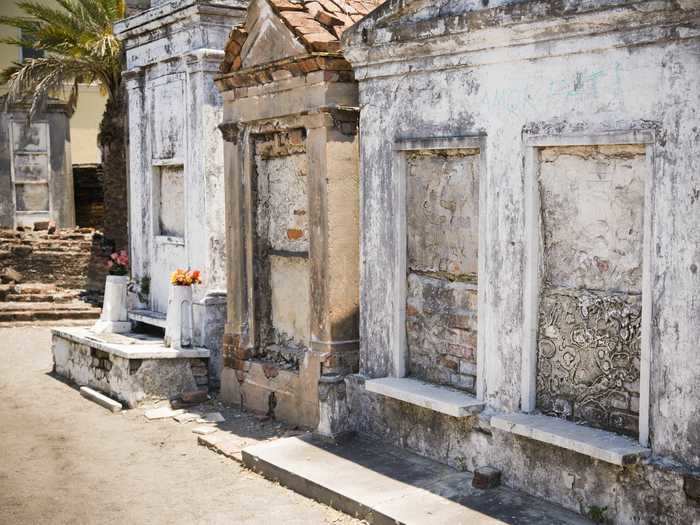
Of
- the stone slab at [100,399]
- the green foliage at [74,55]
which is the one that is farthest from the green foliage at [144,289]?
the green foliage at [74,55]

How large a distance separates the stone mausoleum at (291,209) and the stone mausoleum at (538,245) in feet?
1.22

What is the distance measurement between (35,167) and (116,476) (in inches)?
582

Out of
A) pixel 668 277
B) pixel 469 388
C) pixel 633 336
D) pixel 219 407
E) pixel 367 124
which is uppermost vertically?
pixel 367 124

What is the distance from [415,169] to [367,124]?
2.05ft

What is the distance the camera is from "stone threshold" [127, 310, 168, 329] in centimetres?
1090

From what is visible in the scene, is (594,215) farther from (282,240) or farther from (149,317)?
(149,317)

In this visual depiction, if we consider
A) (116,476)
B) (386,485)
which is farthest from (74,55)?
(386,485)

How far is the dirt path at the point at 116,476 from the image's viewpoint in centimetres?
660

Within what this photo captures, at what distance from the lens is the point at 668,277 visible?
518 cm

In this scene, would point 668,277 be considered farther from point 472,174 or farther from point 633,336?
point 472,174

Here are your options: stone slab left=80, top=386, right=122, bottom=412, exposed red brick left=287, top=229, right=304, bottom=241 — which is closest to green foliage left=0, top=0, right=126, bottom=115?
stone slab left=80, top=386, right=122, bottom=412

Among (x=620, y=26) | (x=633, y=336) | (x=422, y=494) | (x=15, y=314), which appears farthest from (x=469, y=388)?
→ (x=15, y=314)

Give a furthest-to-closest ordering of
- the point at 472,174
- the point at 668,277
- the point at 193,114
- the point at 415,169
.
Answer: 1. the point at 193,114
2. the point at 415,169
3. the point at 472,174
4. the point at 668,277

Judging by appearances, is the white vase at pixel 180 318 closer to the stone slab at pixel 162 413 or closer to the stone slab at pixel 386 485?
the stone slab at pixel 162 413
